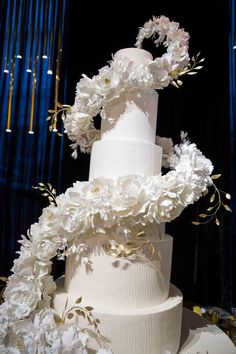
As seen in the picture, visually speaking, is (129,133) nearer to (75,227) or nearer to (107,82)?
(107,82)

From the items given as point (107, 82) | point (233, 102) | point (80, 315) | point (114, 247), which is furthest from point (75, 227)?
point (233, 102)

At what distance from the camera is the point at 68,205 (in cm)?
96

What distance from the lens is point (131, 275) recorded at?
0.96 metres

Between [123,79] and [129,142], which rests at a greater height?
[123,79]

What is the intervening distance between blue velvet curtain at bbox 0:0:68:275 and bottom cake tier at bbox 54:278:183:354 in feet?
4.77

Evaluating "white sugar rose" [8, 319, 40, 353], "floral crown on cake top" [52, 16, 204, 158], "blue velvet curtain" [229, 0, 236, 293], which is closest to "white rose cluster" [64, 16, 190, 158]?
"floral crown on cake top" [52, 16, 204, 158]

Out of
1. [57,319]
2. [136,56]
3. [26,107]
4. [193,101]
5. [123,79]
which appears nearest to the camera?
[57,319]

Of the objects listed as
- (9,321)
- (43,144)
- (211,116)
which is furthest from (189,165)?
(211,116)

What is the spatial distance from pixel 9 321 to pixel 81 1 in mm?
2578

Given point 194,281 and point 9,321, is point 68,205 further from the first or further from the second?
point 194,281

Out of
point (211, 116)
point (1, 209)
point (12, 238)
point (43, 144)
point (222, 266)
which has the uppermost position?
point (211, 116)

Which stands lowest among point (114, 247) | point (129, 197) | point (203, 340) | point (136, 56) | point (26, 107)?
point (203, 340)

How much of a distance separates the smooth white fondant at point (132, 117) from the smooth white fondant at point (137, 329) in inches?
23.7

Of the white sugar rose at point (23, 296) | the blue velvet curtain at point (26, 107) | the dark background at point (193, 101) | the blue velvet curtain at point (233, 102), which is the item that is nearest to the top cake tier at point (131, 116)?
the white sugar rose at point (23, 296)
